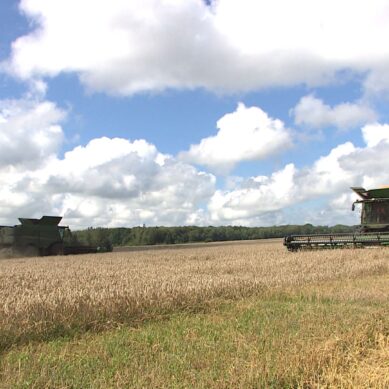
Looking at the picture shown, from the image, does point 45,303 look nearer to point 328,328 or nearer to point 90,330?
point 90,330

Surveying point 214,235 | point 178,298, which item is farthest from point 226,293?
point 214,235

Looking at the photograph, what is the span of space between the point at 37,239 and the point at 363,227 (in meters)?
20.1

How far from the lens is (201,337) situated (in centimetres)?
590

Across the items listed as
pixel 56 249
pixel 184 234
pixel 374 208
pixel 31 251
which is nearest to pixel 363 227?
pixel 374 208

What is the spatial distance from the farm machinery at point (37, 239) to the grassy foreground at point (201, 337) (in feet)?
72.8

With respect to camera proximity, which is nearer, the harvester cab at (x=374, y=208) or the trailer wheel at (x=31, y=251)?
the harvester cab at (x=374, y=208)

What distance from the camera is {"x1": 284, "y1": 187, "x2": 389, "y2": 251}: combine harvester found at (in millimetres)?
21453

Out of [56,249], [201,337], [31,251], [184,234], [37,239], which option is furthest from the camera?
[184,234]

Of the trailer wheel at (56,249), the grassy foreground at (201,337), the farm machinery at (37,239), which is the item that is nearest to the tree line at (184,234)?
the farm machinery at (37,239)

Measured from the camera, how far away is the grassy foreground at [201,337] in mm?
4445

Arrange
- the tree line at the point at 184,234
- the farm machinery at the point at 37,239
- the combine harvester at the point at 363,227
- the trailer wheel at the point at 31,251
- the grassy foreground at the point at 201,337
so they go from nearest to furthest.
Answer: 1. the grassy foreground at the point at 201,337
2. the combine harvester at the point at 363,227
3. the farm machinery at the point at 37,239
4. the trailer wheel at the point at 31,251
5. the tree line at the point at 184,234

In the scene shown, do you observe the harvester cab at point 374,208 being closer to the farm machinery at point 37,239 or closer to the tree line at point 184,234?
the farm machinery at point 37,239

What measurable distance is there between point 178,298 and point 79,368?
336 cm

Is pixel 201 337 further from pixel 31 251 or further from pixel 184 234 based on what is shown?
pixel 184 234
